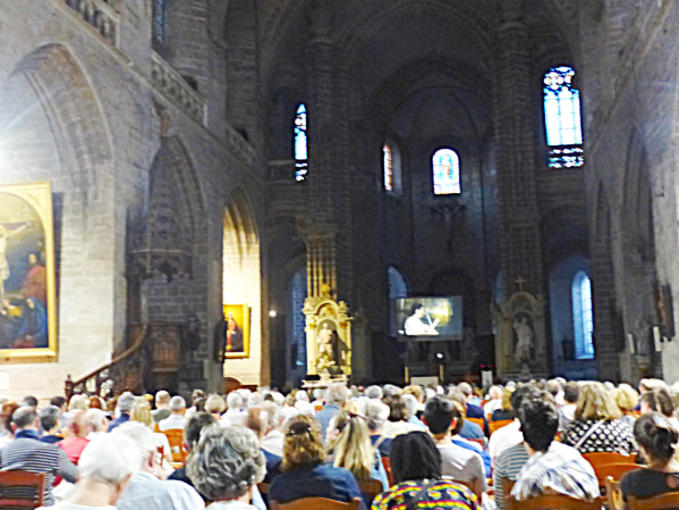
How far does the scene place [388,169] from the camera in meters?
36.8

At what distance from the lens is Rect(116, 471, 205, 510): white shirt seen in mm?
3852

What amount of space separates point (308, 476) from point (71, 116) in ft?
38.6

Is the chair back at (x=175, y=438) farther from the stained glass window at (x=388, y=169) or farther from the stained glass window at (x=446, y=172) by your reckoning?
the stained glass window at (x=446, y=172)

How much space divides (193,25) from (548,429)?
56.9 feet

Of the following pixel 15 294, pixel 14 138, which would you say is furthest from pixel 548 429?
pixel 14 138

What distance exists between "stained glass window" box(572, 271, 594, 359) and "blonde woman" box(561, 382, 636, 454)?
3047 cm

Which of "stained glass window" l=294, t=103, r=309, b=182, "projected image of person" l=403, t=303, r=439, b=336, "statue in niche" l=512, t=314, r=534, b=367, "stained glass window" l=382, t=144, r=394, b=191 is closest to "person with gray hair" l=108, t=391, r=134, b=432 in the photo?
"statue in niche" l=512, t=314, r=534, b=367

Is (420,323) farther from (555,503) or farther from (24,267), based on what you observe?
(555,503)

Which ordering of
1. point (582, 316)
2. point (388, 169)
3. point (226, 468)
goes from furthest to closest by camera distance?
point (388, 169), point (582, 316), point (226, 468)

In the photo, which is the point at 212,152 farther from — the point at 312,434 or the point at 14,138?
the point at 312,434

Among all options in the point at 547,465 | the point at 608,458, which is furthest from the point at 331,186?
the point at 547,465

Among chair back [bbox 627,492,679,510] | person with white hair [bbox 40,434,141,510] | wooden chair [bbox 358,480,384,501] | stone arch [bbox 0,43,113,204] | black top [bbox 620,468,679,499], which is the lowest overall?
wooden chair [bbox 358,480,384,501]

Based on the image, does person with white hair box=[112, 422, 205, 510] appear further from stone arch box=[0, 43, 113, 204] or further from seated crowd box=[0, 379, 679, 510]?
stone arch box=[0, 43, 113, 204]

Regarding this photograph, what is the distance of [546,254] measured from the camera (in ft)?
99.5
